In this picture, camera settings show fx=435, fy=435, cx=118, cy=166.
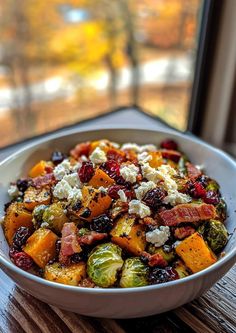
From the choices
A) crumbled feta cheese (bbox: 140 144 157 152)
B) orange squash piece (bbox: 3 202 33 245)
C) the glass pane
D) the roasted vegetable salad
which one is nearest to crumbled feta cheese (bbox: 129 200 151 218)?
the roasted vegetable salad

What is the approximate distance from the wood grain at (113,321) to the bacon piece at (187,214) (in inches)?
8.5

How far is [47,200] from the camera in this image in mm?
1284

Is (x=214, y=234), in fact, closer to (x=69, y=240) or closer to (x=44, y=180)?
(x=69, y=240)

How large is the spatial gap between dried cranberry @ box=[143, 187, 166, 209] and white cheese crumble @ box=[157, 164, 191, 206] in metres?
0.02

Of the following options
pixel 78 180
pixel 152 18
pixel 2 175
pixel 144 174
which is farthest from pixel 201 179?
pixel 152 18

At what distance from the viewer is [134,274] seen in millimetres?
1051

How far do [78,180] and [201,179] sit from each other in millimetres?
391

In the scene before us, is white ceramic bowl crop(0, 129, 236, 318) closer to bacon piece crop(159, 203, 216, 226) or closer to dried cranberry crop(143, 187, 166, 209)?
bacon piece crop(159, 203, 216, 226)

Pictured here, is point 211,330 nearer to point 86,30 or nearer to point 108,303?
point 108,303

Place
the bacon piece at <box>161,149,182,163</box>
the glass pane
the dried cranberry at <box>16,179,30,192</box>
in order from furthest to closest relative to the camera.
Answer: the glass pane < the bacon piece at <box>161,149,182,163</box> < the dried cranberry at <box>16,179,30,192</box>

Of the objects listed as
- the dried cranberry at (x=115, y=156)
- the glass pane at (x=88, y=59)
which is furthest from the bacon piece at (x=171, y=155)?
the glass pane at (x=88, y=59)

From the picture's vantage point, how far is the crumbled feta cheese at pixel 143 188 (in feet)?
4.00

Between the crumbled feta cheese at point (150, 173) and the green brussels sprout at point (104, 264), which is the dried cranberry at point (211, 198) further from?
the green brussels sprout at point (104, 264)

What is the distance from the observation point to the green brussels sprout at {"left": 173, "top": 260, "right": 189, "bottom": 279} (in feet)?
3.54
